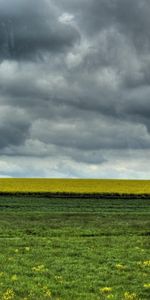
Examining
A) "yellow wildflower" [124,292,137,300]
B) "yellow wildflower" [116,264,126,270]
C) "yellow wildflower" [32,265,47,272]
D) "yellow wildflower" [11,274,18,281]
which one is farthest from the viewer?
"yellow wildflower" [116,264,126,270]

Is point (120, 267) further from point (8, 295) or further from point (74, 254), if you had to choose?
point (8, 295)

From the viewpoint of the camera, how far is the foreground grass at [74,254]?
70.0ft

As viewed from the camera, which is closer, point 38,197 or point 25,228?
point 25,228

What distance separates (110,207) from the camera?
66.9m

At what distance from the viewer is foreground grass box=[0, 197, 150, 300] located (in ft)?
70.0

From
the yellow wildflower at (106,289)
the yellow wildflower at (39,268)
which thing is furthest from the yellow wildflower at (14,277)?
the yellow wildflower at (106,289)

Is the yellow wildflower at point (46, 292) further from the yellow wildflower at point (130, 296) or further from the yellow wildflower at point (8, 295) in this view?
the yellow wildflower at point (130, 296)

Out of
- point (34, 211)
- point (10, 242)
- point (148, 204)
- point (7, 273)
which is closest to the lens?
point (7, 273)

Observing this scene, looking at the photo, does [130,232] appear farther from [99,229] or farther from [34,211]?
[34,211]

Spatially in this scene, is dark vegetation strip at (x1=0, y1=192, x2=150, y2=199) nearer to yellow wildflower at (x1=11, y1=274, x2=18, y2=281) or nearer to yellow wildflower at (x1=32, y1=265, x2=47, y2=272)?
yellow wildflower at (x1=32, y1=265, x2=47, y2=272)

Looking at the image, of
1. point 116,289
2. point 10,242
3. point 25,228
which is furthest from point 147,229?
point 116,289

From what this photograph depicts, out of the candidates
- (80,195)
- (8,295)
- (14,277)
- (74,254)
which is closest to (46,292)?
(8,295)

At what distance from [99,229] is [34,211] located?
59.9 feet

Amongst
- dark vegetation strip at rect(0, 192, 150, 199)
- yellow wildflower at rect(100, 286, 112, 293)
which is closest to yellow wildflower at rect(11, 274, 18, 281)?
yellow wildflower at rect(100, 286, 112, 293)
